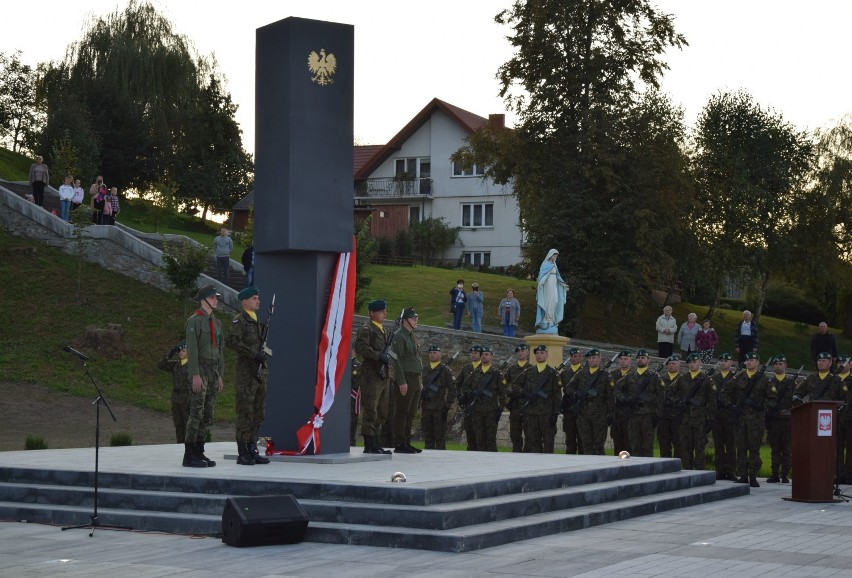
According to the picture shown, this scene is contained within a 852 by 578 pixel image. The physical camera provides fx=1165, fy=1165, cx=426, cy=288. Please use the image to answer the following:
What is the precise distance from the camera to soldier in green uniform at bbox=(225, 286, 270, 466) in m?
13.2

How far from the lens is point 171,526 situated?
11.6m

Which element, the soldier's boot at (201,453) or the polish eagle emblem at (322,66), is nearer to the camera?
the soldier's boot at (201,453)

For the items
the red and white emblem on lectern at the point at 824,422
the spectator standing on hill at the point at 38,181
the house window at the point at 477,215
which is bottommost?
the red and white emblem on lectern at the point at 824,422

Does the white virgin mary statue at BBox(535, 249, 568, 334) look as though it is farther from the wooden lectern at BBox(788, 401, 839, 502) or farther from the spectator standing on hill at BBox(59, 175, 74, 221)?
the spectator standing on hill at BBox(59, 175, 74, 221)

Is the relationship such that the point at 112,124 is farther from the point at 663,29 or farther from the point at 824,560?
the point at 824,560

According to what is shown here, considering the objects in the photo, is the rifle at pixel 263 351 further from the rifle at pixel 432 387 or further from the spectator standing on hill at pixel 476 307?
the spectator standing on hill at pixel 476 307

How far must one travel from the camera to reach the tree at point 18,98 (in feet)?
194

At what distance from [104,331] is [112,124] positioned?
90.8ft

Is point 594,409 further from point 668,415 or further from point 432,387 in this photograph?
point 432,387

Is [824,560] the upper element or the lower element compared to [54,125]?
lower

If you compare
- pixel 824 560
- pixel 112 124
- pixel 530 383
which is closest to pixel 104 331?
pixel 530 383

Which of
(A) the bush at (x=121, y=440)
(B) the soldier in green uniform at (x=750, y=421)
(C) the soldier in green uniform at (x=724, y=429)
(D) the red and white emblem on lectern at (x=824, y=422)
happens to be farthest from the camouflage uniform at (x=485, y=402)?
(D) the red and white emblem on lectern at (x=824, y=422)

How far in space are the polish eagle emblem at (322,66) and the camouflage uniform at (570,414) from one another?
24.2 ft

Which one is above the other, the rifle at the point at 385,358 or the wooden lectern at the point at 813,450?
the rifle at the point at 385,358
